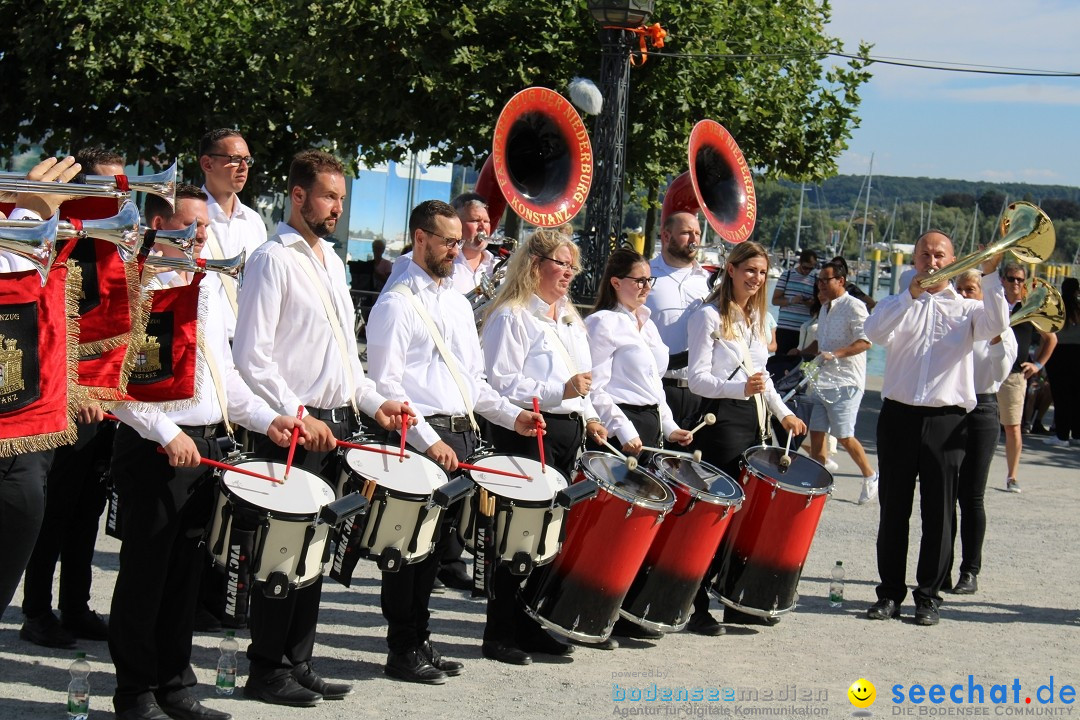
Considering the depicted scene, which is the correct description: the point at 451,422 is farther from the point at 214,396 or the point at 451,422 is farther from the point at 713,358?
the point at 713,358

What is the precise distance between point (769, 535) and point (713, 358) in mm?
954

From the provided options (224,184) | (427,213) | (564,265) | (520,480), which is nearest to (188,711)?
(520,480)

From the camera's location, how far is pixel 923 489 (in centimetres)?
679

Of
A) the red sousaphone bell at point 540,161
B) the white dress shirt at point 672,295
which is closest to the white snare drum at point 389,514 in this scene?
the white dress shirt at point 672,295

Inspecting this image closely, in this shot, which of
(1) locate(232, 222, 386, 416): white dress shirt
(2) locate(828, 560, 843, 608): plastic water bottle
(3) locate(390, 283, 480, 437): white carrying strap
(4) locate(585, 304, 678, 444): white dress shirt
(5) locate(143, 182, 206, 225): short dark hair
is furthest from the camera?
(2) locate(828, 560, 843, 608): plastic water bottle

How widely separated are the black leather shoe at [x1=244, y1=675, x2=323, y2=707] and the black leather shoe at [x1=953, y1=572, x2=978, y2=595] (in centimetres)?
Result: 419

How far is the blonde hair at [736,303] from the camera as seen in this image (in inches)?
257

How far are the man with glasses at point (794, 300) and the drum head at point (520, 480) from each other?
7.93m

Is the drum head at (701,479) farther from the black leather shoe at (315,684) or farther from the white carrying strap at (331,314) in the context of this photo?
the black leather shoe at (315,684)

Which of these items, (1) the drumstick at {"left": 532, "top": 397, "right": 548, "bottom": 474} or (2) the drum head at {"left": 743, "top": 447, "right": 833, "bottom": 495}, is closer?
(1) the drumstick at {"left": 532, "top": 397, "right": 548, "bottom": 474}

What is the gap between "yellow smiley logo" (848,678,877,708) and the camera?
5.23m

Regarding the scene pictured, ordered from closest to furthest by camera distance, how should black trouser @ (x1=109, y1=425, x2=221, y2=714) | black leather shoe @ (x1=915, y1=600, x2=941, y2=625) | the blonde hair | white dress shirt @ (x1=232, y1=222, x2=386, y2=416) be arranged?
black trouser @ (x1=109, y1=425, x2=221, y2=714)
white dress shirt @ (x1=232, y1=222, x2=386, y2=416)
the blonde hair
black leather shoe @ (x1=915, y1=600, x2=941, y2=625)

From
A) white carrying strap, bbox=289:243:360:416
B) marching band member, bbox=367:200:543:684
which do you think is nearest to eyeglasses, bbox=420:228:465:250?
marching band member, bbox=367:200:543:684

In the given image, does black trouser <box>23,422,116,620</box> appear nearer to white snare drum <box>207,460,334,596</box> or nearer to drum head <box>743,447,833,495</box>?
white snare drum <box>207,460,334,596</box>
